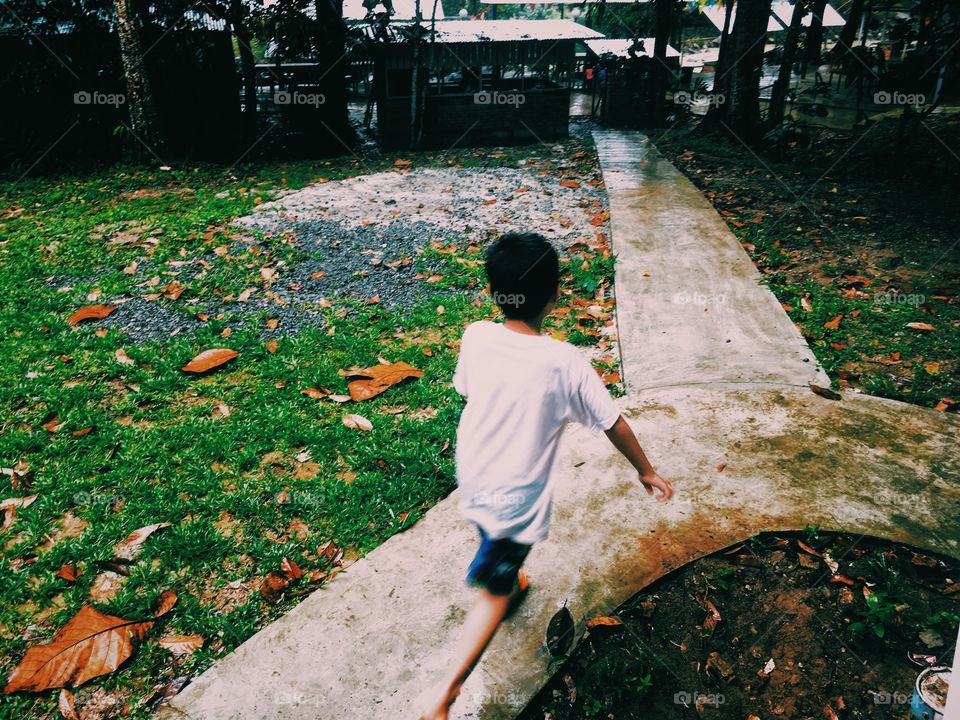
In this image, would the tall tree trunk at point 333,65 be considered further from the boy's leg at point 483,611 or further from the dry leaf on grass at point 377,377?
the boy's leg at point 483,611

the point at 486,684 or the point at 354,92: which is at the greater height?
the point at 354,92

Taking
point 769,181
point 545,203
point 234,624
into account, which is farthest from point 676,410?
point 769,181

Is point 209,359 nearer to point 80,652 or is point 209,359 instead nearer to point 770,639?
point 80,652

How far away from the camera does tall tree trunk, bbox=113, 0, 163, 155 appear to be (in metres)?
8.54

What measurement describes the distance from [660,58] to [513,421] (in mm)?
14112

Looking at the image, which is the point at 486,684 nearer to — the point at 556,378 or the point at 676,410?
the point at 556,378

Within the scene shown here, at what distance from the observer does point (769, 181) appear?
7914 mm

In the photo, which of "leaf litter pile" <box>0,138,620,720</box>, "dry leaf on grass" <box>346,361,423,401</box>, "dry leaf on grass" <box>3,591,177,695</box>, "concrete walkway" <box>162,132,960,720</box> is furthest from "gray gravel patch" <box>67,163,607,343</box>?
"dry leaf on grass" <box>3,591,177,695</box>

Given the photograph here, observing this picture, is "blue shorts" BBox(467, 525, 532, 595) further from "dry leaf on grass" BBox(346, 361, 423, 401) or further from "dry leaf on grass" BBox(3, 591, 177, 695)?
"dry leaf on grass" BBox(346, 361, 423, 401)

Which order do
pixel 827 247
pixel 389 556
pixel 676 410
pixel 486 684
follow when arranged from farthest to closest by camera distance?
pixel 827 247 → pixel 676 410 → pixel 389 556 → pixel 486 684

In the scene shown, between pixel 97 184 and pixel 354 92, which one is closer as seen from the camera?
pixel 97 184

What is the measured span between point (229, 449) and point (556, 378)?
2.18 metres

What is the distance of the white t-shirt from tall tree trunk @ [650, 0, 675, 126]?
13.3 meters

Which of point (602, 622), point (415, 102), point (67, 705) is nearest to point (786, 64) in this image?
Answer: point (415, 102)
